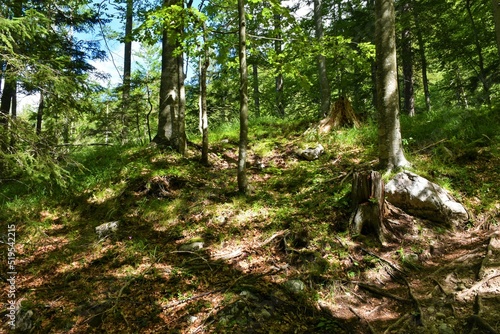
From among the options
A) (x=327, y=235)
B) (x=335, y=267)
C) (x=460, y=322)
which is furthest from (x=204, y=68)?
(x=460, y=322)

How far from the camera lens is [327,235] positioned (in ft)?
15.7

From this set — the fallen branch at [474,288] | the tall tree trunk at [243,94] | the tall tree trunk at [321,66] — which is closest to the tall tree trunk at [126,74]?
the tall tree trunk at [243,94]

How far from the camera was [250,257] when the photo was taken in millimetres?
4531

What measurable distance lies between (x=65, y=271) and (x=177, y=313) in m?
2.17

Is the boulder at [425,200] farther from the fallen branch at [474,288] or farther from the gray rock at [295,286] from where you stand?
the gray rock at [295,286]

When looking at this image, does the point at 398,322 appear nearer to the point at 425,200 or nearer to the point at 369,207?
the point at 369,207

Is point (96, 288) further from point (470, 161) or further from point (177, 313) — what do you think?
point (470, 161)

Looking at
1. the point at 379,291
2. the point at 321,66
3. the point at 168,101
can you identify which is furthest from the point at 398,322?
the point at 321,66

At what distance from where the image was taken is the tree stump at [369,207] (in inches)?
185

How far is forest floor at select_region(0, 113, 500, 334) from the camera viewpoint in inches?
132

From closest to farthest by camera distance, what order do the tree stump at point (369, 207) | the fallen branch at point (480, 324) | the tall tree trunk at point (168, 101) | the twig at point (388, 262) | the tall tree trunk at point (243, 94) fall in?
1. the fallen branch at point (480, 324)
2. the twig at point (388, 262)
3. the tree stump at point (369, 207)
4. the tall tree trunk at point (243, 94)
5. the tall tree trunk at point (168, 101)

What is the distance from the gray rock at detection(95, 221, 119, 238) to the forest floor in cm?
8

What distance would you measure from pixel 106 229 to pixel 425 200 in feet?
19.1

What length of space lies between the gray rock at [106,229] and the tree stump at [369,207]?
4331mm
